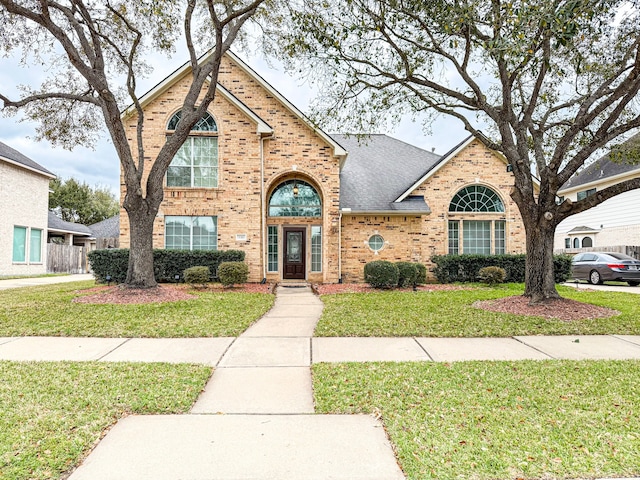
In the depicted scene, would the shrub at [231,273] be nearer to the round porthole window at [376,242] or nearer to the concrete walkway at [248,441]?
the round porthole window at [376,242]

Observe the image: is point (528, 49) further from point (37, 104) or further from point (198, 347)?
point (37, 104)

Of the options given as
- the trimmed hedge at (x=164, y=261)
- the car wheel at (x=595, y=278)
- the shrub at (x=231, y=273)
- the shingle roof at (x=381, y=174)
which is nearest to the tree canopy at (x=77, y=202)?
the trimmed hedge at (x=164, y=261)

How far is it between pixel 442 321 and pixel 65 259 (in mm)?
25366

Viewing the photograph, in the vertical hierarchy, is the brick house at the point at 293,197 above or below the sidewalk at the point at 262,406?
above

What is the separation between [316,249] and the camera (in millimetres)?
15953

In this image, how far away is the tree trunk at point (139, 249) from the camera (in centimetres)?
1040

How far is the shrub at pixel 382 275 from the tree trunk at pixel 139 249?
6814 mm

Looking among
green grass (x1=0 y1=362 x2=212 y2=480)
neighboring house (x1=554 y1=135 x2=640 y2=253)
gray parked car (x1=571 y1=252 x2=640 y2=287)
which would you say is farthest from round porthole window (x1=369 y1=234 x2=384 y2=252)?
green grass (x1=0 y1=362 x2=212 y2=480)

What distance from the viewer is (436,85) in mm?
9938

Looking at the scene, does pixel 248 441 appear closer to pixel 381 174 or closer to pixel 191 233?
pixel 191 233

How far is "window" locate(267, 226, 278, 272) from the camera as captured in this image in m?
15.8

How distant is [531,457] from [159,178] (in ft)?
34.3

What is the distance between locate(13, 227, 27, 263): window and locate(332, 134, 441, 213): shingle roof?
1758 centimetres

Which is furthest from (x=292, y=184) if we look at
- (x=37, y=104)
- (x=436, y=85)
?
(x=37, y=104)
